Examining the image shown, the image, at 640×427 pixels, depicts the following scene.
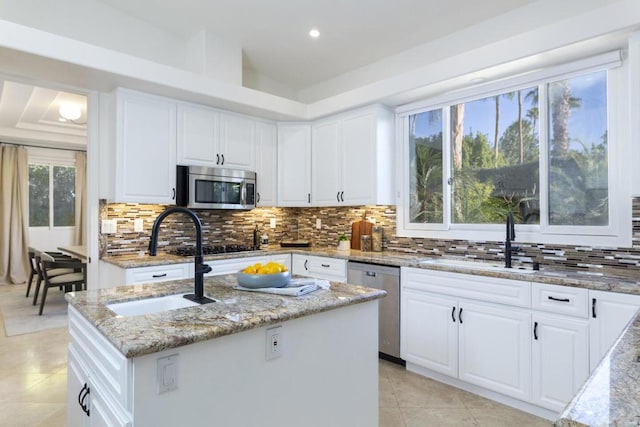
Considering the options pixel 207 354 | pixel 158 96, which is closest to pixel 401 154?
pixel 158 96

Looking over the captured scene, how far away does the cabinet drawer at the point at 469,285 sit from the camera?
2477mm

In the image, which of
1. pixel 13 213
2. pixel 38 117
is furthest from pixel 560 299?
pixel 13 213

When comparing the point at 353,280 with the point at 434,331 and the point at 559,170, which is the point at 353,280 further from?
the point at 559,170

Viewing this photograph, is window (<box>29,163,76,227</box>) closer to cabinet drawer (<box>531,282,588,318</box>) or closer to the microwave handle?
the microwave handle

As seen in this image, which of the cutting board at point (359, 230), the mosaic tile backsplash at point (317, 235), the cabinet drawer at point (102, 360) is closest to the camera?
the cabinet drawer at point (102, 360)

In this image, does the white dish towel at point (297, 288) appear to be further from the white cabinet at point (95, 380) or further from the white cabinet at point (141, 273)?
the white cabinet at point (141, 273)

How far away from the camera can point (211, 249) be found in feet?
12.6

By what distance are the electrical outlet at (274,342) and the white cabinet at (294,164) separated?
9.52 ft

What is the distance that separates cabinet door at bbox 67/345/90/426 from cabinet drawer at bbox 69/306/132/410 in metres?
0.04

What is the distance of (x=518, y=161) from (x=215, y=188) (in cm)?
278

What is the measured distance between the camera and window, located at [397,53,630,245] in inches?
106

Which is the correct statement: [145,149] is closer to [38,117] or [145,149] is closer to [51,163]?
[38,117]

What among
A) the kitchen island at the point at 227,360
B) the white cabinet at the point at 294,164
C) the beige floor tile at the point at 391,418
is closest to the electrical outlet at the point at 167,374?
the kitchen island at the point at 227,360

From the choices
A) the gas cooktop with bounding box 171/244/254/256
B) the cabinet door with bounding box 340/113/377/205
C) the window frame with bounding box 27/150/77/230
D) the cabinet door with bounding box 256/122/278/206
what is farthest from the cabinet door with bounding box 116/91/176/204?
the window frame with bounding box 27/150/77/230
